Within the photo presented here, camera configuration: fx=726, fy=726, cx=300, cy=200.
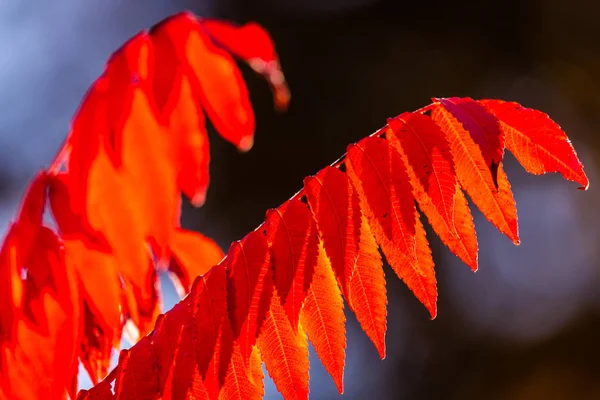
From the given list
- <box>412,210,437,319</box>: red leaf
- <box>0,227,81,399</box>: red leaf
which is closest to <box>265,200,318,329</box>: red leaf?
<box>412,210,437,319</box>: red leaf

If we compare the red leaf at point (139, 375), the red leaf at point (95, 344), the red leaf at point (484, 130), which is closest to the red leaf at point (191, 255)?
the red leaf at point (95, 344)

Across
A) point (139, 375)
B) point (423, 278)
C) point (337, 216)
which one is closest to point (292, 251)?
point (337, 216)

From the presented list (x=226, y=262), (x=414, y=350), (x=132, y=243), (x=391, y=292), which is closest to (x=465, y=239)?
(x=226, y=262)

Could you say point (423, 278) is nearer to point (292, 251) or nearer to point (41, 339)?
point (292, 251)

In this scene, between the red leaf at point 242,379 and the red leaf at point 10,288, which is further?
the red leaf at point 10,288

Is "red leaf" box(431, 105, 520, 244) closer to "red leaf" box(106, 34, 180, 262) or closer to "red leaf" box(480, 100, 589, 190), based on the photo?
"red leaf" box(480, 100, 589, 190)

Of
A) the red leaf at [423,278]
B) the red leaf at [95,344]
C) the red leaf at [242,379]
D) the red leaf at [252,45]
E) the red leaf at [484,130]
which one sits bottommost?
the red leaf at [423,278]

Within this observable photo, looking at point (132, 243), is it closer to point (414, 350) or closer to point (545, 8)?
point (414, 350)

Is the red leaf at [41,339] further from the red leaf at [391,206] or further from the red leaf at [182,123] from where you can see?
the red leaf at [391,206]
